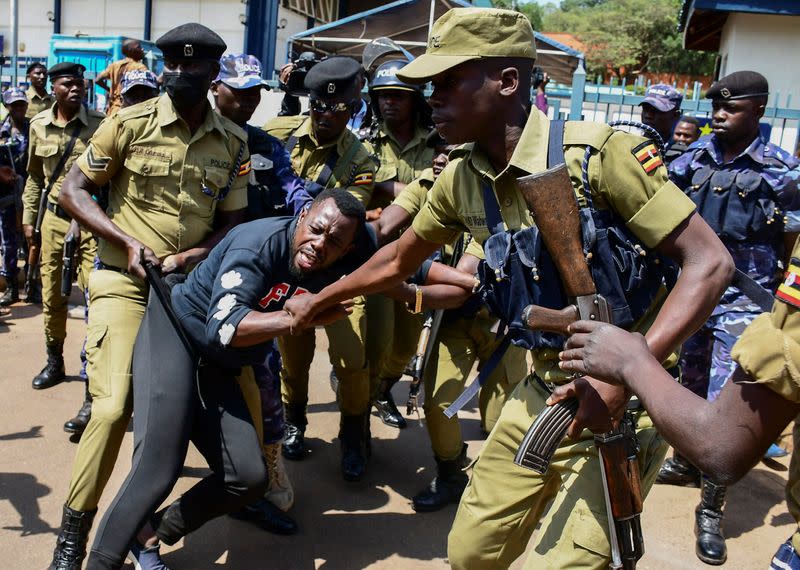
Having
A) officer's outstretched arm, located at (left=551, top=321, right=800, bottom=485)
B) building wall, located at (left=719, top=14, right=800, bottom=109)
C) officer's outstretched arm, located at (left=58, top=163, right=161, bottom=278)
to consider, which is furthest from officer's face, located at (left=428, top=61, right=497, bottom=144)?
building wall, located at (left=719, top=14, right=800, bottom=109)

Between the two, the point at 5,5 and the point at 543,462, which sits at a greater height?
the point at 5,5

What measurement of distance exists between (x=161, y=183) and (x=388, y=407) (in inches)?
95.1

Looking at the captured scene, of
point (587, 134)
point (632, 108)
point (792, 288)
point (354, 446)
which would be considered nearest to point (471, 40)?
point (587, 134)

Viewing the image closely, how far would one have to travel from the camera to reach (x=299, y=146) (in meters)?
5.01

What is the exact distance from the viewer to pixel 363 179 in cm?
488

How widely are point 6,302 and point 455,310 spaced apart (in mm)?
5351

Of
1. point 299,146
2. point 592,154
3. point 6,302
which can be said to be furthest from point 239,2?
point 592,154

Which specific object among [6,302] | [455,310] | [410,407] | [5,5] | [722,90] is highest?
[5,5]

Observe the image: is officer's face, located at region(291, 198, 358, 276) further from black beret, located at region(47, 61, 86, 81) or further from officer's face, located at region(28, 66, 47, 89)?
officer's face, located at region(28, 66, 47, 89)

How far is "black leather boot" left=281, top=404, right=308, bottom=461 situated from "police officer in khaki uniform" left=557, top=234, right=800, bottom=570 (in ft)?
10.9

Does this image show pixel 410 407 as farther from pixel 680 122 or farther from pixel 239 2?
pixel 239 2

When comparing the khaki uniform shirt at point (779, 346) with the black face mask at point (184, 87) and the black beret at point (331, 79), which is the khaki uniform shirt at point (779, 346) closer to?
the black face mask at point (184, 87)

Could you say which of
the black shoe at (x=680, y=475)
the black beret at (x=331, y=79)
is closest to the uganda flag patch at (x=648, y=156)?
the black beret at (x=331, y=79)

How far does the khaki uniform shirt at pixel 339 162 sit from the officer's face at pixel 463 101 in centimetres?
231
